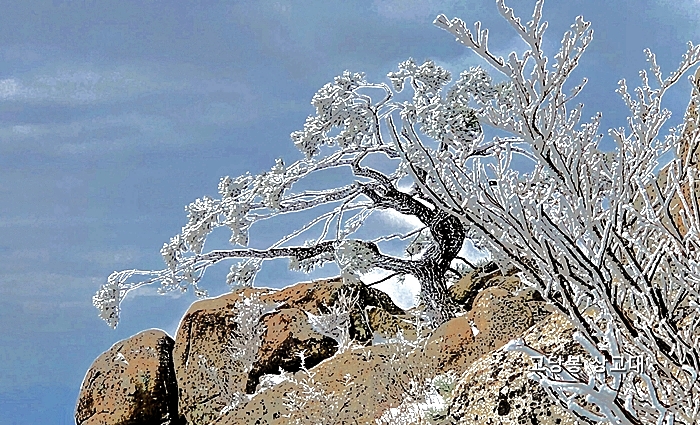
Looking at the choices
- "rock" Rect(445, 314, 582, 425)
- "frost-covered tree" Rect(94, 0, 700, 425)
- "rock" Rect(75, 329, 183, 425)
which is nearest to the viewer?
"frost-covered tree" Rect(94, 0, 700, 425)

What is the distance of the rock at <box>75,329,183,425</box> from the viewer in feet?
29.8

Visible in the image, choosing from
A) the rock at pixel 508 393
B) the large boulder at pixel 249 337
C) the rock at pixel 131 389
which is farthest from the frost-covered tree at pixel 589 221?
the rock at pixel 131 389

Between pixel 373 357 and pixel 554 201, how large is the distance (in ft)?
9.52

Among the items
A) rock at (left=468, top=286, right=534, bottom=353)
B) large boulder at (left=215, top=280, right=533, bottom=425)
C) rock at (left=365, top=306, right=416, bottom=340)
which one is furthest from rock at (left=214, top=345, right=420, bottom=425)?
rock at (left=365, top=306, right=416, bottom=340)

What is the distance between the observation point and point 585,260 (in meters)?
1.77

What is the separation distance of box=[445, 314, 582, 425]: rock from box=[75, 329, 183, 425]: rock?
6.80 m

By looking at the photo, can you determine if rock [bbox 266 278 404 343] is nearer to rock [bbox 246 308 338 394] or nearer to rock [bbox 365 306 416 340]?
rock [bbox 365 306 416 340]

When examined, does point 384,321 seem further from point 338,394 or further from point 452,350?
point 452,350

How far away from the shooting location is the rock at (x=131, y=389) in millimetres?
9086

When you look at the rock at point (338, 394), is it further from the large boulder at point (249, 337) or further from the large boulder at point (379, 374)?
the large boulder at point (249, 337)

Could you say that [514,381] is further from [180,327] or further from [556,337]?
[180,327]

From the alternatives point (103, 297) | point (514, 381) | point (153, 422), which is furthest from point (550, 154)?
point (153, 422)

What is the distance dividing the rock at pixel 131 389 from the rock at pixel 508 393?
6.80 meters

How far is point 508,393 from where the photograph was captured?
3.10 meters
